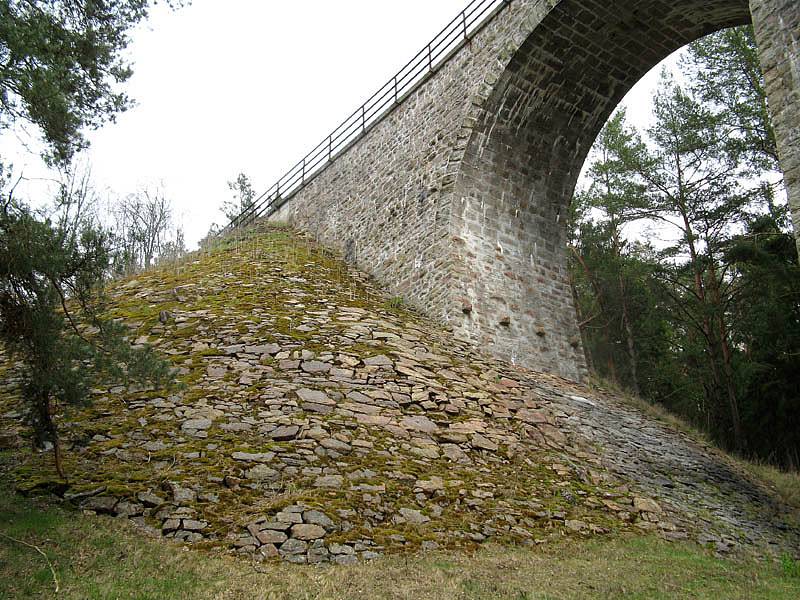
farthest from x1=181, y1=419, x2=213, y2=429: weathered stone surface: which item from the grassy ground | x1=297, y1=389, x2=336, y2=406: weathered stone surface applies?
the grassy ground

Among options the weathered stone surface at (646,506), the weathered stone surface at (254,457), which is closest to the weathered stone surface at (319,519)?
the weathered stone surface at (254,457)

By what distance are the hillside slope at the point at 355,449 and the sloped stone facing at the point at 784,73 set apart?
433 cm

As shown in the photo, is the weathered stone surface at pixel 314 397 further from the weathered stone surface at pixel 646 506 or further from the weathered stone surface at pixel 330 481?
the weathered stone surface at pixel 646 506

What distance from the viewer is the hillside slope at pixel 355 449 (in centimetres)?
641

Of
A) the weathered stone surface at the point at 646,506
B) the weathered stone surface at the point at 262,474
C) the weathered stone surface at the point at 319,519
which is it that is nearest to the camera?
the weathered stone surface at the point at 319,519

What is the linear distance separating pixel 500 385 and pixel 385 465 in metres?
4.06

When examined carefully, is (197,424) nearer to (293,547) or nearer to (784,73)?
(293,547)

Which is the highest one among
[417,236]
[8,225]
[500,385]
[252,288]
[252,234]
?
[252,234]

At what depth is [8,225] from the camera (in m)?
5.91

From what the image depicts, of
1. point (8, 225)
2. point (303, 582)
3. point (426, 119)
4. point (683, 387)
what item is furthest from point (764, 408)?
point (8, 225)

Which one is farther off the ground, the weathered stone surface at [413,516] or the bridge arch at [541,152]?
the bridge arch at [541,152]

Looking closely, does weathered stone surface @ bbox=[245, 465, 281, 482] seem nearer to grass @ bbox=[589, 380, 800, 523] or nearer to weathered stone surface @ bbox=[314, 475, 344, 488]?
weathered stone surface @ bbox=[314, 475, 344, 488]

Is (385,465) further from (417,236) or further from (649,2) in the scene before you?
(649,2)

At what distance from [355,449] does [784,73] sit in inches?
257
